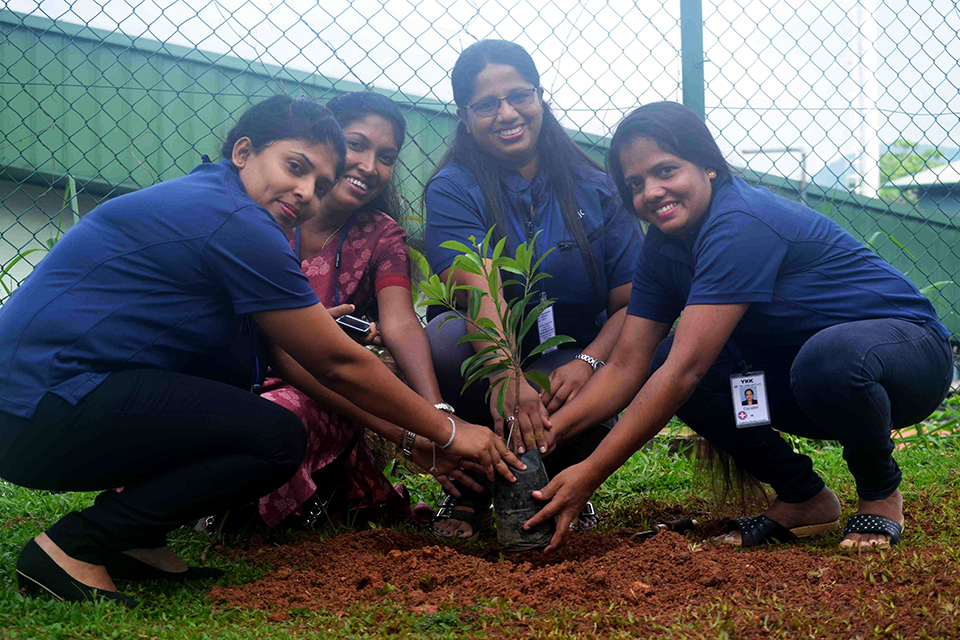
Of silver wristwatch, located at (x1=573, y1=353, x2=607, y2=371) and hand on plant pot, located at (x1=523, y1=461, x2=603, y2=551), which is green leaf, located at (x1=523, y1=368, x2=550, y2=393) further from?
silver wristwatch, located at (x1=573, y1=353, x2=607, y2=371)

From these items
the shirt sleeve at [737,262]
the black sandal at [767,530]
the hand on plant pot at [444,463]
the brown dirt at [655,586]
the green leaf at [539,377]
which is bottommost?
the black sandal at [767,530]

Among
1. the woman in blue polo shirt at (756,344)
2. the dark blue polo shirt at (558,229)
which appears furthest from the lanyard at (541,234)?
the woman in blue polo shirt at (756,344)

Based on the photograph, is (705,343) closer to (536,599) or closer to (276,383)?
(536,599)

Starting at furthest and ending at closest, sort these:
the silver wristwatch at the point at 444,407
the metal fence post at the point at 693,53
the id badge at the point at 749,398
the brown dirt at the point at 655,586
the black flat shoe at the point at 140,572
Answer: the metal fence post at the point at 693,53
the silver wristwatch at the point at 444,407
the id badge at the point at 749,398
the black flat shoe at the point at 140,572
the brown dirt at the point at 655,586

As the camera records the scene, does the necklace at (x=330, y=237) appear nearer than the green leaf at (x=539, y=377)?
No

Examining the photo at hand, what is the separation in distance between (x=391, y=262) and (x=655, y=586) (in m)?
1.39

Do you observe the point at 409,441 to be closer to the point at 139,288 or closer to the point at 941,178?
the point at 139,288

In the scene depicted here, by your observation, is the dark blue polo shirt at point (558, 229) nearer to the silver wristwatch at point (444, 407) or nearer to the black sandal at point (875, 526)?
the silver wristwatch at point (444, 407)

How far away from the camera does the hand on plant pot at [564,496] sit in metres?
2.21

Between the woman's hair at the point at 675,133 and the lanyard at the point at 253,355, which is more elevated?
the woman's hair at the point at 675,133

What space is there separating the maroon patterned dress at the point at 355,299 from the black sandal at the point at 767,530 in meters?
1.11

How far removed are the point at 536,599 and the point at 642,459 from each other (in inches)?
70.9

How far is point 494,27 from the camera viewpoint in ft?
10.7

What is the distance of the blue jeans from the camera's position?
2133 mm
